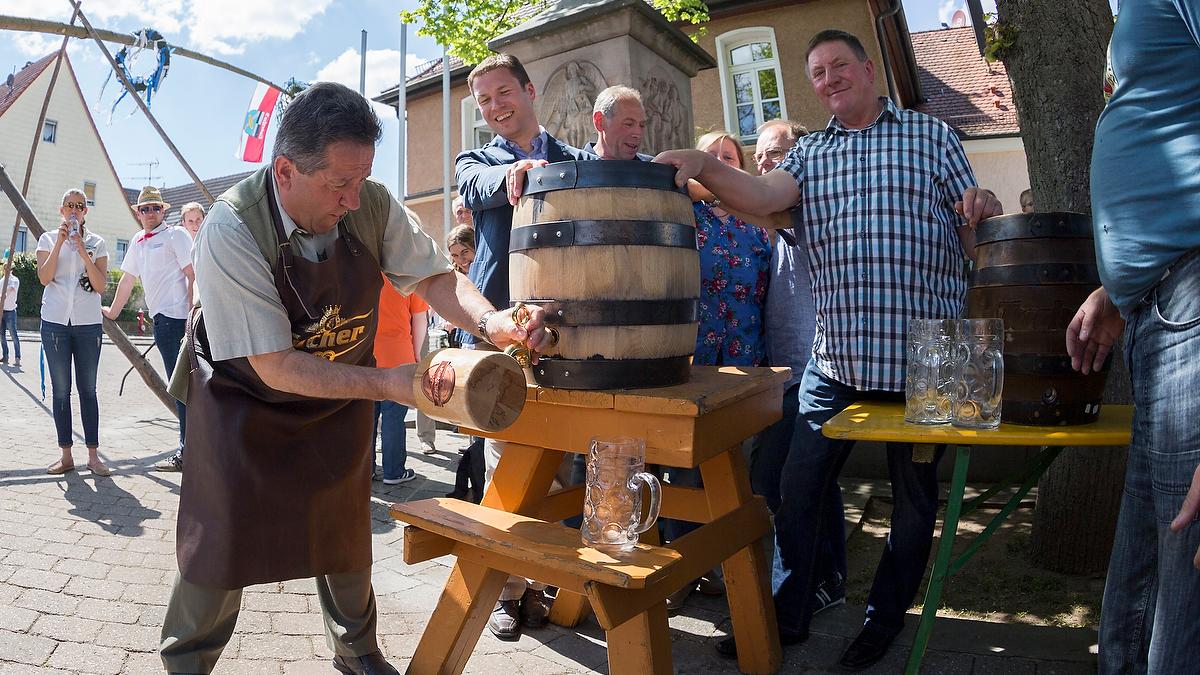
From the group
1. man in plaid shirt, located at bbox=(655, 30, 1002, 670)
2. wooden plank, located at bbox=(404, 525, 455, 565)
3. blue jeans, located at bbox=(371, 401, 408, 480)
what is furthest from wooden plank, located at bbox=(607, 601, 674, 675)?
blue jeans, located at bbox=(371, 401, 408, 480)

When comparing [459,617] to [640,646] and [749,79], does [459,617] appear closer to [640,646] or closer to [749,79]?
[640,646]

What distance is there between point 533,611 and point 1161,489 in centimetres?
207

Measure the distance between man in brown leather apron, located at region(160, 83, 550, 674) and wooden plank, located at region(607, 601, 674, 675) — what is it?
0.73 metres

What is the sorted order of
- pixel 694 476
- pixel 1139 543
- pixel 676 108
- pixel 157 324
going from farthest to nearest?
pixel 157 324 < pixel 676 108 < pixel 694 476 < pixel 1139 543

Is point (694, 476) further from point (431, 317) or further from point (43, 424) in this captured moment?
point (43, 424)

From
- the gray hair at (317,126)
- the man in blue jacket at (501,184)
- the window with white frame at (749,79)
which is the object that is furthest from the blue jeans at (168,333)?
the window with white frame at (749,79)

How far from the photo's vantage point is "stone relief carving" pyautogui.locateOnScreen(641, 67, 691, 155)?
4355 mm

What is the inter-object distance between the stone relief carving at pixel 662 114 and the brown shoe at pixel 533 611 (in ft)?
7.58

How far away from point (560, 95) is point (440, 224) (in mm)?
15545

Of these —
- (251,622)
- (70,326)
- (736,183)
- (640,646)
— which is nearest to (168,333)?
(70,326)

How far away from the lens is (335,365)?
1.98 m

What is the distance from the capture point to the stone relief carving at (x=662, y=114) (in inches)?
171

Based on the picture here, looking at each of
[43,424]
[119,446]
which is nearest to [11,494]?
[119,446]

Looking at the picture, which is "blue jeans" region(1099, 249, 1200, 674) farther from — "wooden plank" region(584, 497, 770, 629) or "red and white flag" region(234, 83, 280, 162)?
"red and white flag" region(234, 83, 280, 162)
